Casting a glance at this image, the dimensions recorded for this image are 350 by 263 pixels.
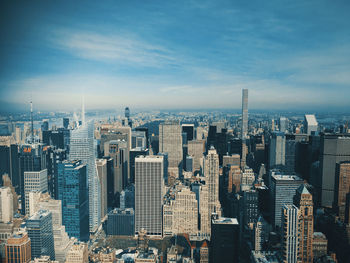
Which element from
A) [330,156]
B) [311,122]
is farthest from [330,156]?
[311,122]

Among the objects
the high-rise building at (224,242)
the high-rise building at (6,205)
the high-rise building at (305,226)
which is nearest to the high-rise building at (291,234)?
the high-rise building at (305,226)

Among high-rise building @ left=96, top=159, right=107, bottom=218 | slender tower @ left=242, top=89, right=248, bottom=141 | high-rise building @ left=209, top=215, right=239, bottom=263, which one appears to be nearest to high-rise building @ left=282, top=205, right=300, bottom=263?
high-rise building @ left=209, top=215, right=239, bottom=263

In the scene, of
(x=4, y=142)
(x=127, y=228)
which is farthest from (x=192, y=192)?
(x=4, y=142)

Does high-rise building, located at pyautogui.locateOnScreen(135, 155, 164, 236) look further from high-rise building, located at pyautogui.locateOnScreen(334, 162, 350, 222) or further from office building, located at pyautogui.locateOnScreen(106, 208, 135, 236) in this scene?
high-rise building, located at pyautogui.locateOnScreen(334, 162, 350, 222)

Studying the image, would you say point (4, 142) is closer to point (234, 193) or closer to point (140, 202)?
point (140, 202)

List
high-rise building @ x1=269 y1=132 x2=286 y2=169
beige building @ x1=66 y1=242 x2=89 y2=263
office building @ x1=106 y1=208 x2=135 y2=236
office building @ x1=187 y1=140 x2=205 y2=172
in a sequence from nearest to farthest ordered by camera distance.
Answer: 1. beige building @ x1=66 y1=242 x2=89 y2=263
2. office building @ x1=106 y1=208 x2=135 y2=236
3. high-rise building @ x1=269 y1=132 x2=286 y2=169
4. office building @ x1=187 y1=140 x2=205 y2=172

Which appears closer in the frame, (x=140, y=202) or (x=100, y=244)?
(x=100, y=244)

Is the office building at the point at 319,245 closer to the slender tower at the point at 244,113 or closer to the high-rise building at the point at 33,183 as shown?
the slender tower at the point at 244,113
